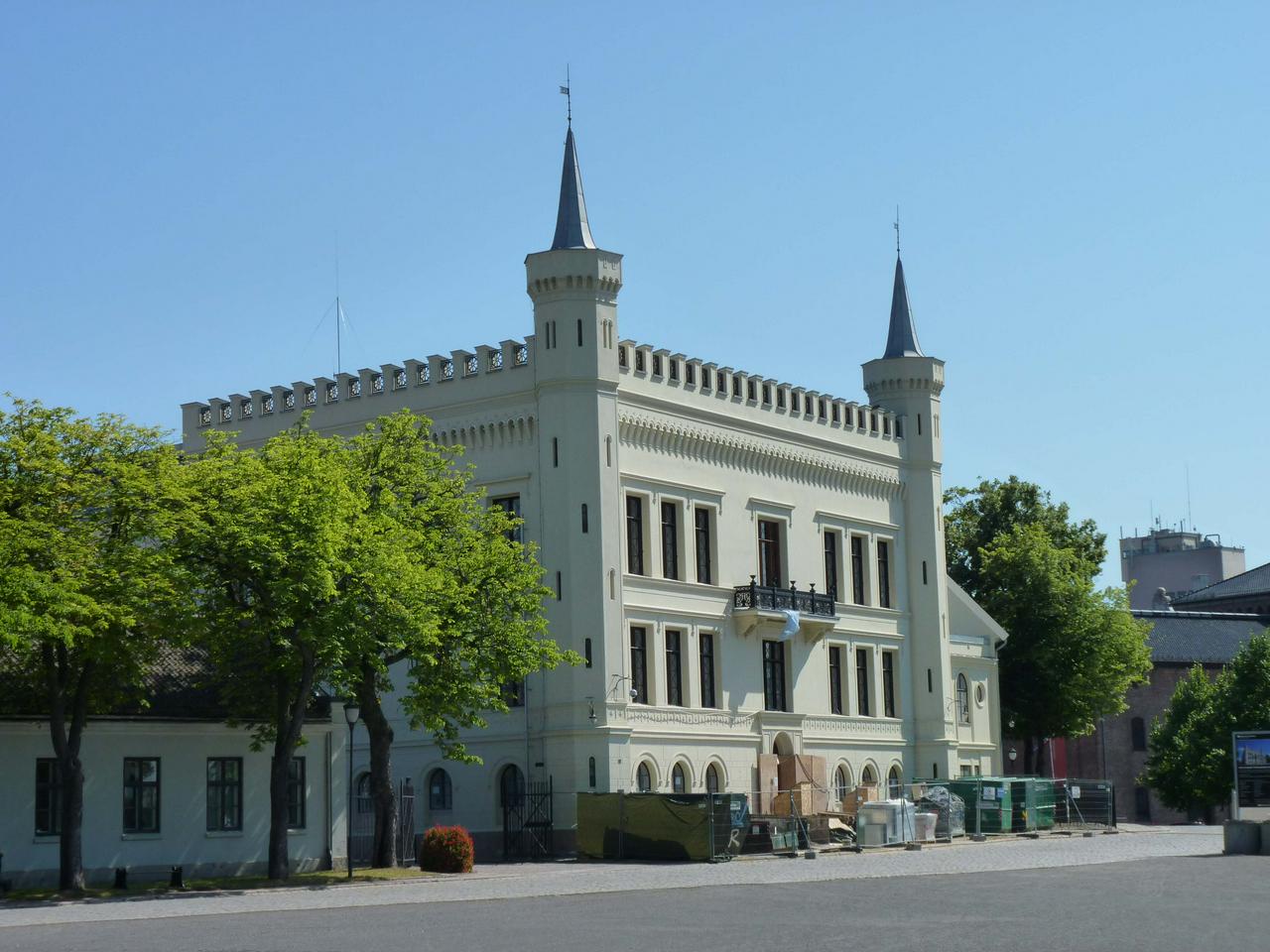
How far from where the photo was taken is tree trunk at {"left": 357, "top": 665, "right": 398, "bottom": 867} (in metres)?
40.8

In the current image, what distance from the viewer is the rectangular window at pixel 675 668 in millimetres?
54000

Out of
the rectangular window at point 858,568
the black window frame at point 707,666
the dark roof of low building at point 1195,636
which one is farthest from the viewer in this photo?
the dark roof of low building at point 1195,636

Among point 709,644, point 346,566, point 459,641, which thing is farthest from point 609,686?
point 346,566

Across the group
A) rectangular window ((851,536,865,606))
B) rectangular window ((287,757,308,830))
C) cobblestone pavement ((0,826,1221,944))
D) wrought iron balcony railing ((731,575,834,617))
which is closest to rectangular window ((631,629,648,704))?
wrought iron balcony railing ((731,575,834,617))

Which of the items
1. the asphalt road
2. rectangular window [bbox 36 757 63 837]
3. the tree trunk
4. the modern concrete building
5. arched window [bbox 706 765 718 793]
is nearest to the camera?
the asphalt road

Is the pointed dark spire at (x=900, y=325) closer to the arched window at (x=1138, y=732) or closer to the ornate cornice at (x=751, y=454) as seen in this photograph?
the ornate cornice at (x=751, y=454)

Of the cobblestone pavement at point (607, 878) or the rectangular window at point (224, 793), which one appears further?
the rectangular window at point (224, 793)

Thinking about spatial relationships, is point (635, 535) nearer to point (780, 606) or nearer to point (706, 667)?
point (706, 667)

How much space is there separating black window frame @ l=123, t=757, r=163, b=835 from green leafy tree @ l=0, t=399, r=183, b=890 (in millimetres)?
3081

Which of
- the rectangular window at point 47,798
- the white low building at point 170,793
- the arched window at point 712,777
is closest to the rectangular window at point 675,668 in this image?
the arched window at point 712,777

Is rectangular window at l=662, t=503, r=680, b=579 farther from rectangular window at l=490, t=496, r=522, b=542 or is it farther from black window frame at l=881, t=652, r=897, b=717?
black window frame at l=881, t=652, r=897, b=717

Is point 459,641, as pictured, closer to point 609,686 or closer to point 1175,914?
point 609,686

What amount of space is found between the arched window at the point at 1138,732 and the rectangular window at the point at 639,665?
141ft

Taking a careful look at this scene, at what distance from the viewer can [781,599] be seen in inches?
2276
